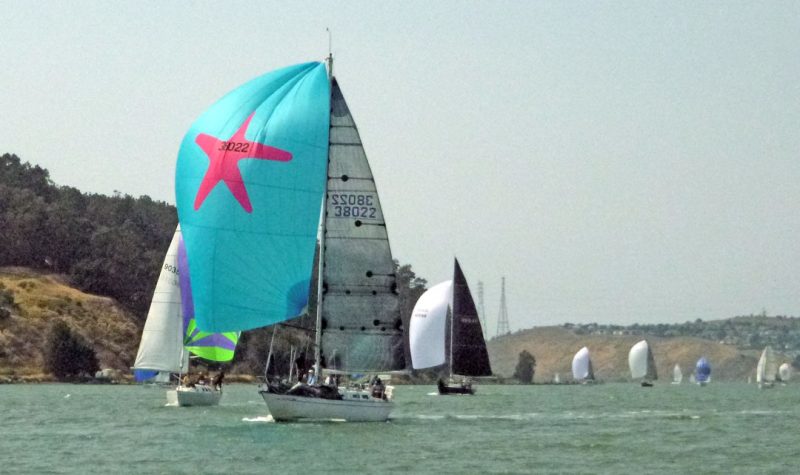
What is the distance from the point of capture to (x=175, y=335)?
7562cm

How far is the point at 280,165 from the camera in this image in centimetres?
5041

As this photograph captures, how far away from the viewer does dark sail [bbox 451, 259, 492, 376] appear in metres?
98.8

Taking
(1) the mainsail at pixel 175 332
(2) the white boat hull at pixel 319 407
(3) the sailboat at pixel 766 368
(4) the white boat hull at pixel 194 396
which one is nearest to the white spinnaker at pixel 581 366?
(3) the sailboat at pixel 766 368

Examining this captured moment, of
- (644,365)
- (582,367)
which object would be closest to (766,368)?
(644,365)

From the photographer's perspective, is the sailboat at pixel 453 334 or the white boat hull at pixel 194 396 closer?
the white boat hull at pixel 194 396

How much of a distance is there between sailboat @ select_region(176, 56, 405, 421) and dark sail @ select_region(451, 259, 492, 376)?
46533 millimetres

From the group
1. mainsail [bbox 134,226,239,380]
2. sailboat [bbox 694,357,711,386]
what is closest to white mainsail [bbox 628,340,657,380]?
sailboat [bbox 694,357,711,386]

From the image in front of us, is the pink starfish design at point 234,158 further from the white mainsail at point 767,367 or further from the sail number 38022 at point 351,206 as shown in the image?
the white mainsail at point 767,367

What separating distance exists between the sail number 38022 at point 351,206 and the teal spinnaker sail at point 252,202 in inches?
26.6

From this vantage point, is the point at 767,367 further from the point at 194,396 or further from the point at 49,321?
the point at 194,396

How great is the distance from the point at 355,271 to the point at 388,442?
7.22m

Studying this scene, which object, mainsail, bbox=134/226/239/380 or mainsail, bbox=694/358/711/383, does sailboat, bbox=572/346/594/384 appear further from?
mainsail, bbox=134/226/239/380

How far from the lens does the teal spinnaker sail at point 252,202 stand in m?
50.0

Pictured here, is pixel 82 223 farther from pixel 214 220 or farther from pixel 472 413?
pixel 214 220
